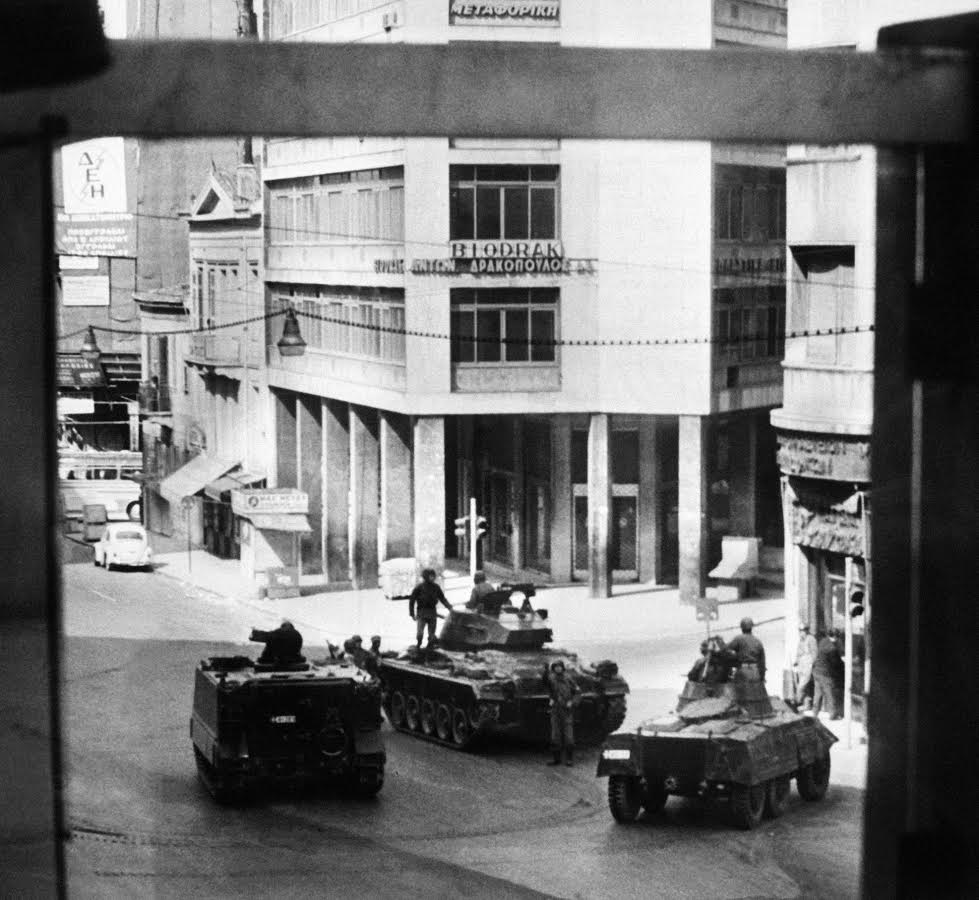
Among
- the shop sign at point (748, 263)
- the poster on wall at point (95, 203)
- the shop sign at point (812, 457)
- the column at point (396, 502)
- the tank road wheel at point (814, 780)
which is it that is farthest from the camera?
the shop sign at point (812, 457)

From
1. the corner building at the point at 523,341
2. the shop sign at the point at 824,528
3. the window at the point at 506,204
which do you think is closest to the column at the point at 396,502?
the corner building at the point at 523,341

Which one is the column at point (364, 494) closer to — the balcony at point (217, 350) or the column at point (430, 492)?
the column at point (430, 492)

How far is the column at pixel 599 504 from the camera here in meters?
1.53

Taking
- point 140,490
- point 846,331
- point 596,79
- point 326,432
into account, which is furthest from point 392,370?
point 596,79

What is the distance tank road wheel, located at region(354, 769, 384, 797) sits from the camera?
1282mm

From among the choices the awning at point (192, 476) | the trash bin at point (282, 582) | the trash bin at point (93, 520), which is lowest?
the trash bin at point (282, 582)

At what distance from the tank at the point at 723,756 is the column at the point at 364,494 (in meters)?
0.32

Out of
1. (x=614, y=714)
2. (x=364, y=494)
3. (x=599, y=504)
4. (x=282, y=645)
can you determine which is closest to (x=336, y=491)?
(x=364, y=494)

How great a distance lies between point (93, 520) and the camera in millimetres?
1533

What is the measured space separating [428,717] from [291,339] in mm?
391

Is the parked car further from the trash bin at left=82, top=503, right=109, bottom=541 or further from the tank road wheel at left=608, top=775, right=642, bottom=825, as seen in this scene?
the tank road wheel at left=608, top=775, right=642, bottom=825

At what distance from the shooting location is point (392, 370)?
1.38 meters

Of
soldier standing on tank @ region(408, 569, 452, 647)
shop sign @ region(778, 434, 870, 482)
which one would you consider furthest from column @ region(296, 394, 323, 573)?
shop sign @ region(778, 434, 870, 482)

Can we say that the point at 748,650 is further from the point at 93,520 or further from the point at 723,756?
the point at 93,520
